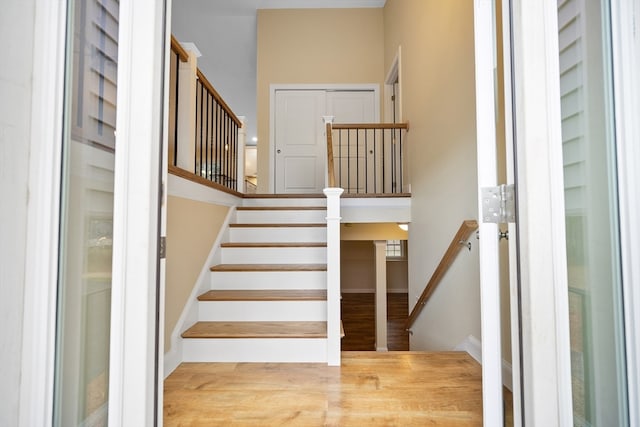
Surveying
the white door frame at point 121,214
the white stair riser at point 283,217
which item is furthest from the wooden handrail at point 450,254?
the white door frame at point 121,214

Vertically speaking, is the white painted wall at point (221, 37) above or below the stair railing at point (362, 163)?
above

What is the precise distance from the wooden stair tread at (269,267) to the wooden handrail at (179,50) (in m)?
1.64

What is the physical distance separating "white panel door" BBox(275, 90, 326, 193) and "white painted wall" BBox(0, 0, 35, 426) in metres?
4.55

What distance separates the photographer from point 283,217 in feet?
11.5

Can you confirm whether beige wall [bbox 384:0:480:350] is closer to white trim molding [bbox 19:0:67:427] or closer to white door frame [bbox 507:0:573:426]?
white door frame [bbox 507:0:573:426]

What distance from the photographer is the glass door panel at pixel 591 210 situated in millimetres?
812

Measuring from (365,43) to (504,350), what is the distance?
539cm

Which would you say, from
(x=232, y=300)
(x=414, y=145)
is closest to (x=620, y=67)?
(x=232, y=300)

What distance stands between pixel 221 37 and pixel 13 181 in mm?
6039

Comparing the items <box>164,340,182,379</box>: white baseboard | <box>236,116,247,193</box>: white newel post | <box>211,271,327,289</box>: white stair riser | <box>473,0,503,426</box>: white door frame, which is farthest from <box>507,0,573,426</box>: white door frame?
<box>236,116,247,193</box>: white newel post

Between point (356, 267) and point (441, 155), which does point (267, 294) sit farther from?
point (356, 267)

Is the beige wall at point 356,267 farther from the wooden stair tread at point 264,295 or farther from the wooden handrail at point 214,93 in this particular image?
the wooden stair tread at point 264,295

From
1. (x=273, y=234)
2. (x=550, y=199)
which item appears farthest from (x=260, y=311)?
(x=550, y=199)

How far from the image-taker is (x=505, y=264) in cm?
94
